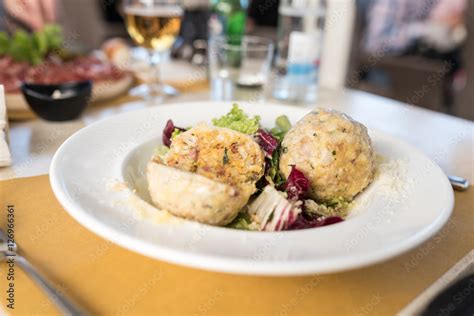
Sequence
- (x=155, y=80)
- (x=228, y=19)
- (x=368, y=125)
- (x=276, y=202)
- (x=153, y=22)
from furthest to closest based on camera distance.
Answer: (x=228, y=19) → (x=155, y=80) → (x=153, y=22) → (x=368, y=125) → (x=276, y=202)

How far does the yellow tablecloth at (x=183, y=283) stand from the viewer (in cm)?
76

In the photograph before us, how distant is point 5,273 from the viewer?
0.81 metres

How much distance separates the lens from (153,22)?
1.93 metres

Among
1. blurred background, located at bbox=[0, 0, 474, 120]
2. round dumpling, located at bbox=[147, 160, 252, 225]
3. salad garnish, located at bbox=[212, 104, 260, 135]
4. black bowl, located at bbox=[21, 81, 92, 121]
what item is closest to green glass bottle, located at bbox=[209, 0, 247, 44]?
blurred background, located at bbox=[0, 0, 474, 120]

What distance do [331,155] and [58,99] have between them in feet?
3.30

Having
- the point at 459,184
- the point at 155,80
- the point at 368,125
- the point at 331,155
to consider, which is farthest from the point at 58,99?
the point at 459,184

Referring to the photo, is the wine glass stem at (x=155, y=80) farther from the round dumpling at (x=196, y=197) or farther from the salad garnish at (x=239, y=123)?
the round dumpling at (x=196, y=197)

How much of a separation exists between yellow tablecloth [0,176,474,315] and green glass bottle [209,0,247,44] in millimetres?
1661

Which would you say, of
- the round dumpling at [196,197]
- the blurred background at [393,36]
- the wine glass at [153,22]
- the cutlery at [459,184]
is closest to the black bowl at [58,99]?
the wine glass at [153,22]

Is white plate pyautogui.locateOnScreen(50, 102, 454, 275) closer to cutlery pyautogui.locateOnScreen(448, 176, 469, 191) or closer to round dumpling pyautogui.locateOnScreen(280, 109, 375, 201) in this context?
round dumpling pyautogui.locateOnScreen(280, 109, 375, 201)

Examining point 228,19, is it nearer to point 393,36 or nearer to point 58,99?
point 58,99

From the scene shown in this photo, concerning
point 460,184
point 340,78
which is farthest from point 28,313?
point 340,78

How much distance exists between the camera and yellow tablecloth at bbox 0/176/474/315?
76 centimetres

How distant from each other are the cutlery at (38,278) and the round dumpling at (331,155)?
1.75 feet
